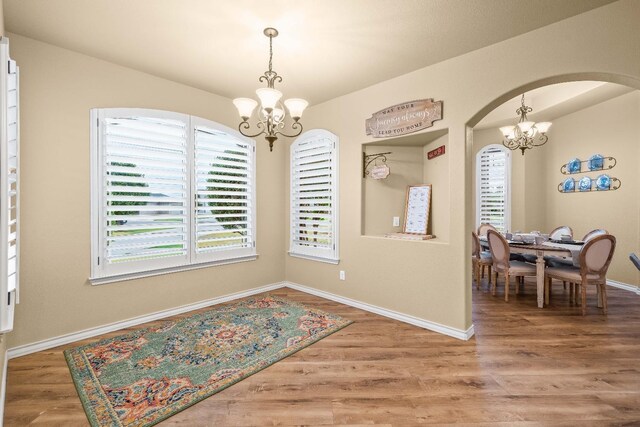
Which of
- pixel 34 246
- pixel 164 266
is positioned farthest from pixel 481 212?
pixel 34 246

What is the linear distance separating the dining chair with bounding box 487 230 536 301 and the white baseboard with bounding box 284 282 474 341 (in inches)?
62.1

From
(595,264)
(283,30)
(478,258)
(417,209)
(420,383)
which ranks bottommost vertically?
(420,383)

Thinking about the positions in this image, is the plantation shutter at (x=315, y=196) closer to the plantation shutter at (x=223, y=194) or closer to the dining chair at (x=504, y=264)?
the plantation shutter at (x=223, y=194)

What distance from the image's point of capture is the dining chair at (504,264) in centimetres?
411

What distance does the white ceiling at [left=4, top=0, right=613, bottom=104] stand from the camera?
7.20 feet

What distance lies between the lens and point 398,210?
4.00 meters

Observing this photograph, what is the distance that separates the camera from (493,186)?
6375mm

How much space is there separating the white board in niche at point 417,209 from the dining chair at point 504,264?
1347 mm

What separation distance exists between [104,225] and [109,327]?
108 cm

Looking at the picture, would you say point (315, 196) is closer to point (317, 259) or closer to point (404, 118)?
point (317, 259)

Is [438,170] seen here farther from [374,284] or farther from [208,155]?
[208,155]

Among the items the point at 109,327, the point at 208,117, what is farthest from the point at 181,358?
the point at 208,117

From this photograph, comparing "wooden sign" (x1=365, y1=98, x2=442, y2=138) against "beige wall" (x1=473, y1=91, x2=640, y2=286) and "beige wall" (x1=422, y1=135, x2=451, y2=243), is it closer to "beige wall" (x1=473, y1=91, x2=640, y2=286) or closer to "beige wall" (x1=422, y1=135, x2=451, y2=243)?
"beige wall" (x1=422, y1=135, x2=451, y2=243)

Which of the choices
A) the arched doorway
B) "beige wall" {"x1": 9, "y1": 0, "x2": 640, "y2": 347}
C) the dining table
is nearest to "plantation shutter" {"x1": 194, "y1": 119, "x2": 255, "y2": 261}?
"beige wall" {"x1": 9, "y1": 0, "x2": 640, "y2": 347}
